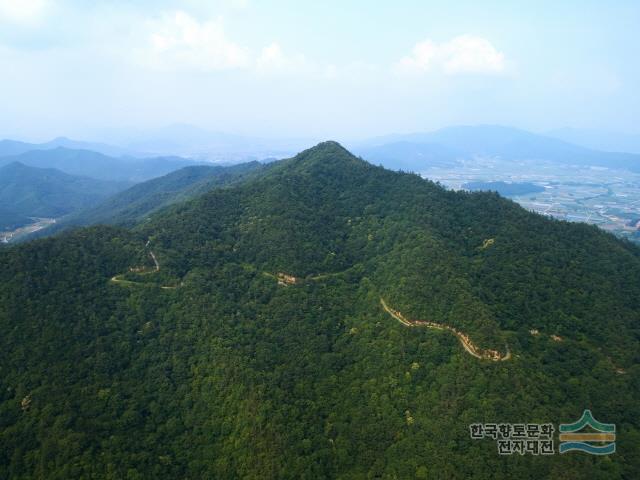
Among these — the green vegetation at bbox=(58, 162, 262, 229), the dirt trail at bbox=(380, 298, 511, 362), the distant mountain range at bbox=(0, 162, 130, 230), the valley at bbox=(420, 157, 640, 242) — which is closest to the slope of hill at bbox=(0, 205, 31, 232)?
the distant mountain range at bbox=(0, 162, 130, 230)

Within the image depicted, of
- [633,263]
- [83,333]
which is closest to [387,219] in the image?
[633,263]

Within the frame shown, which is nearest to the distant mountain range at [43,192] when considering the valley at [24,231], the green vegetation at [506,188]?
the valley at [24,231]

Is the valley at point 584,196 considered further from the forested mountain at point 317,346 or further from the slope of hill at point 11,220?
the slope of hill at point 11,220

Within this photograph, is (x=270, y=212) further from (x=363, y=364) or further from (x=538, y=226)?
(x=538, y=226)

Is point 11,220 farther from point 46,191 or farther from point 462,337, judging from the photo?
point 462,337

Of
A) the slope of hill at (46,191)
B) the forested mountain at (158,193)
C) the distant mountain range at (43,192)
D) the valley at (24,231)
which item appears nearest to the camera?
the forested mountain at (158,193)

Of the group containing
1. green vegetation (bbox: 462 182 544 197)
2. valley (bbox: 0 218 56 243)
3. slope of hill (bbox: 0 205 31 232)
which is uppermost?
green vegetation (bbox: 462 182 544 197)

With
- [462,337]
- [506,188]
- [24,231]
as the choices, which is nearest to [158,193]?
[24,231]

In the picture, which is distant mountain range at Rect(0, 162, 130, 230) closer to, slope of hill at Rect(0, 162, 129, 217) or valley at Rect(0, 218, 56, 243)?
slope of hill at Rect(0, 162, 129, 217)
